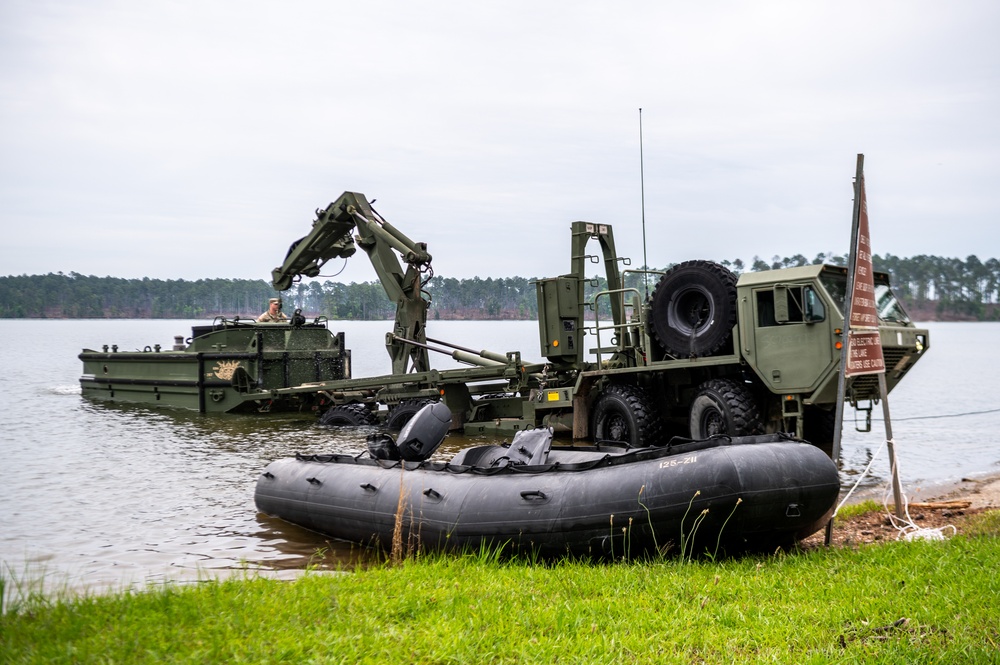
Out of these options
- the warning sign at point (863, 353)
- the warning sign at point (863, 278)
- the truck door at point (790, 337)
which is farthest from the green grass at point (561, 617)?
the truck door at point (790, 337)

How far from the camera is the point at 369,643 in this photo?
15.4 ft

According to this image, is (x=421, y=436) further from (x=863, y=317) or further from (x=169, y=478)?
(x=169, y=478)

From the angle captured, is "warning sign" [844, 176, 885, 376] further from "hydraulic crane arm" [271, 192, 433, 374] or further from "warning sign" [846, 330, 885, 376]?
"hydraulic crane arm" [271, 192, 433, 374]

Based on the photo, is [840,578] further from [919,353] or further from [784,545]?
[919,353]

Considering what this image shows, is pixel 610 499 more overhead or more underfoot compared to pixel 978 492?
more overhead

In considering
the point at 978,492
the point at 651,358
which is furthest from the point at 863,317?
the point at 651,358

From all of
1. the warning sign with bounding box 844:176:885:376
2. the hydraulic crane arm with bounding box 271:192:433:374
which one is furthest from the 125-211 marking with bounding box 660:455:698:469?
the hydraulic crane arm with bounding box 271:192:433:374

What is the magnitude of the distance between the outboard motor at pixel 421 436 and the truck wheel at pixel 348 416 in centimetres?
970

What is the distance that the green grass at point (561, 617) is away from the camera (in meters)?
4.47

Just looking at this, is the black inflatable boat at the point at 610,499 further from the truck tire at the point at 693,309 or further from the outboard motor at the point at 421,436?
the truck tire at the point at 693,309

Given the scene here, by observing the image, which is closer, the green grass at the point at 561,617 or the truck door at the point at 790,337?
the green grass at the point at 561,617

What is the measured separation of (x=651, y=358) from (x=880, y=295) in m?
3.32

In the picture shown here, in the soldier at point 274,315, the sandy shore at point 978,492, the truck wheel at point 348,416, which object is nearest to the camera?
the sandy shore at point 978,492

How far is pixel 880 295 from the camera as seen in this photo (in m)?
12.3
